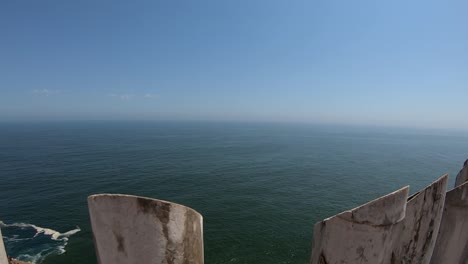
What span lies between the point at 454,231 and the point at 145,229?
4.35m

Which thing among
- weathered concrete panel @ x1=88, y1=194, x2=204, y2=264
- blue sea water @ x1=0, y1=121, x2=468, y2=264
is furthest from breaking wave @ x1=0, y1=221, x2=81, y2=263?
weathered concrete panel @ x1=88, y1=194, x2=204, y2=264

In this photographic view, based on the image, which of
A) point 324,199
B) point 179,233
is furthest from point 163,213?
point 324,199

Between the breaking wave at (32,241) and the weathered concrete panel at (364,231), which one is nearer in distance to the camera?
the weathered concrete panel at (364,231)

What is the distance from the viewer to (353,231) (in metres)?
2.43

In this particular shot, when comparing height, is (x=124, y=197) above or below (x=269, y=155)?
above

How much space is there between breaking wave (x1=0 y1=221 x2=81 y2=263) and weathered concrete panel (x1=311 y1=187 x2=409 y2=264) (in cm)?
3062

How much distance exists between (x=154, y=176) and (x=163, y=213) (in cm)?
5611

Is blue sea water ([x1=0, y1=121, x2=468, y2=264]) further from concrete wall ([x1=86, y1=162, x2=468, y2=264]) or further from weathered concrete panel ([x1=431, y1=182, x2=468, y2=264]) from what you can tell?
concrete wall ([x1=86, y1=162, x2=468, y2=264])

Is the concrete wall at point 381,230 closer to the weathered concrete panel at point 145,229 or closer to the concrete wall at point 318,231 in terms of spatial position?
the concrete wall at point 318,231

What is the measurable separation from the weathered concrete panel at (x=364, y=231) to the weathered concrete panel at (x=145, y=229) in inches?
51.1

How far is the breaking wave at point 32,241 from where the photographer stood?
2492cm

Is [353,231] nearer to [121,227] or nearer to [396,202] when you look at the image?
[396,202]

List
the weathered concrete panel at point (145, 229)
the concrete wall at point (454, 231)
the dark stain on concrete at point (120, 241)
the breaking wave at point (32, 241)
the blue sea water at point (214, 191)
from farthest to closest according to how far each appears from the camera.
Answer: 1. the blue sea water at point (214, 191)
2. the breaking wave at point (32, 241)
3. the concrete wall at point (454, 231)
4. the dark stain on concrete at point (120, 241)
5. the weathered concrete panel at point (145, 229)

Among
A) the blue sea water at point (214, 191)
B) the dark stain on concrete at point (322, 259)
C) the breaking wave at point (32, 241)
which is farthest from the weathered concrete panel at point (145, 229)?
the breaking wave at point (32, 241)
